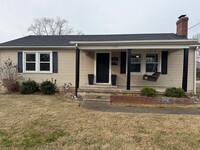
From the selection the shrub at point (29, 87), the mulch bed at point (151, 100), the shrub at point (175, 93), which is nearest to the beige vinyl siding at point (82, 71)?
the shrub at point (29, 87)

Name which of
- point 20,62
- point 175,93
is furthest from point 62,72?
point 175,93

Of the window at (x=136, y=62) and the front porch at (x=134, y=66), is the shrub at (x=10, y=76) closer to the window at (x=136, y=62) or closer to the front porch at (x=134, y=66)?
the front porch at (x=134, y=66)

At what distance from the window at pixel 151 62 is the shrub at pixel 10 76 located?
7.99 metres

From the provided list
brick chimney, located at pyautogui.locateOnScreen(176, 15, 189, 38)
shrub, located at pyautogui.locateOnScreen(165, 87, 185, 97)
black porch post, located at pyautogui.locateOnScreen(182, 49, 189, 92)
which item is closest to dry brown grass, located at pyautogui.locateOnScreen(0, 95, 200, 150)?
shrub, located at pyautogui.locateOnScreen(165, 87, 185, 97)

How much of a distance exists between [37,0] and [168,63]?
40.5 ft

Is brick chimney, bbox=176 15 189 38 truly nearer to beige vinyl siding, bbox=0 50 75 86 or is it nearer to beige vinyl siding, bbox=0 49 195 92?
beige vinyl siding, bbox=0 49 195 92

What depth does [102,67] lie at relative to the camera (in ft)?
36.5

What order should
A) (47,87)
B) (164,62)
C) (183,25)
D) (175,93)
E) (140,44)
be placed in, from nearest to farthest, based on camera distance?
(175,93) < (140,44) < (47,87) < (164,62) < (183,25)

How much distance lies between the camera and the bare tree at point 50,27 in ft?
119

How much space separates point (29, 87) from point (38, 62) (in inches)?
69.2

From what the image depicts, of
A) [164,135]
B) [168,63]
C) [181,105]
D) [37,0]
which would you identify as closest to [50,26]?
[37,0]

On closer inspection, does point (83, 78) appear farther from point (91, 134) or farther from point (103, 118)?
point (91, 134)

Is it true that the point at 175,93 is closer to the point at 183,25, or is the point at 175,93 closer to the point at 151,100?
the point at 151,100

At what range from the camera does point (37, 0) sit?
15648 millimetres
